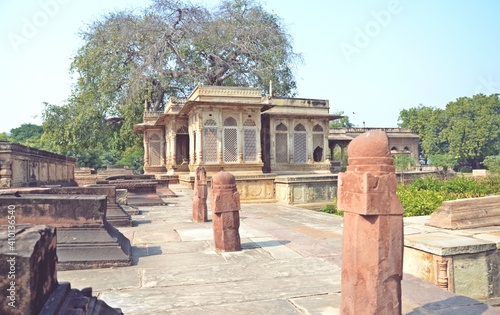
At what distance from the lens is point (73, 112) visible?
27547mm

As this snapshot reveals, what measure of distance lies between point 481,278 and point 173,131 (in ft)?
64.2

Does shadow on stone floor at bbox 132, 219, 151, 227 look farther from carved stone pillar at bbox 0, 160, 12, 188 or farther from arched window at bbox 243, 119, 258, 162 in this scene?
arched window at bbox 243, 119, 258, 162

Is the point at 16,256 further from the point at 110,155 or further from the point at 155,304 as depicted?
the point at 110,155

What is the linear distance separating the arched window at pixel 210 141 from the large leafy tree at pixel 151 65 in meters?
10.1

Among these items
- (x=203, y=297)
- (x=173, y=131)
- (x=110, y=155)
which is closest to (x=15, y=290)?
(x=203, y=297)

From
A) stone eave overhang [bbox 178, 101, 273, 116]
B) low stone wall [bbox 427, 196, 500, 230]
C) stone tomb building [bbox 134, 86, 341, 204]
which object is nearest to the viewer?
low stone wall [bbox 427, 196, 500, 230]

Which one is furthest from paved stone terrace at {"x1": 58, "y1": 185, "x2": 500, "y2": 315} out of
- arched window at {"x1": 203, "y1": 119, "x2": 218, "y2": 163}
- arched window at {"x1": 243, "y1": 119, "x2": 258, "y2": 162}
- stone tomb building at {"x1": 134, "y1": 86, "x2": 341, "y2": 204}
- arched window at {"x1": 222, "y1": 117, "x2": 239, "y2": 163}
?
arched window at {"x1": 243, "y1": 119, "x2": 258, "y2": 162}

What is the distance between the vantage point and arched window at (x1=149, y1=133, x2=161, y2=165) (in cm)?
2633

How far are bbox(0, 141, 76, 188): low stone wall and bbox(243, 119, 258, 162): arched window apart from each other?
27.1 ft

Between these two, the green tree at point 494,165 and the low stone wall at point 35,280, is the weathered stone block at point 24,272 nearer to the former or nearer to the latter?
the low stone wall at point 35,280

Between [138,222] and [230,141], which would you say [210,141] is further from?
[138,222]

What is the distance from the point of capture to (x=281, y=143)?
2252cm

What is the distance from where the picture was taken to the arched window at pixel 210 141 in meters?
18.2

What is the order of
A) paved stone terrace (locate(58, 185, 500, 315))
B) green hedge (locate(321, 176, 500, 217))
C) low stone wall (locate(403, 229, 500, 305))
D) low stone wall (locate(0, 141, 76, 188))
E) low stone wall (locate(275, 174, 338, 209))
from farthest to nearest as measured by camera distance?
low stone wall (locate(275, 174, 338, 209)), green hedge (locate(321, 176, 500, 217)), low stone wall (locate(0, 141, 76, 188)), low stone wall (locate(403, 229, 500, 305)), paved stone terrace (locate(58, 185, 500, 315))
